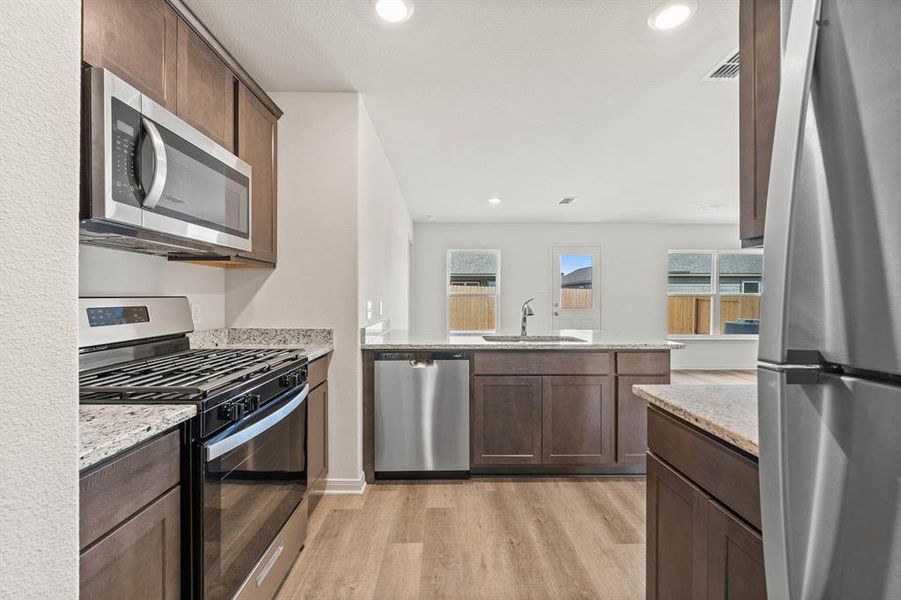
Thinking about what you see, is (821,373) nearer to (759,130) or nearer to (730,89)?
(759,130)

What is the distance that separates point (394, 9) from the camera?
6.37 feet

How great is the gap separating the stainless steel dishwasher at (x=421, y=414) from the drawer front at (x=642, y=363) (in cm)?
101

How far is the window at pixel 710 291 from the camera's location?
7.32 metres

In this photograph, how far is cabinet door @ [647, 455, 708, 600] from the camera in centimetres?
115

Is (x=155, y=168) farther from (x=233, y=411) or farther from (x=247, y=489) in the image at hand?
(x=247, y=489)

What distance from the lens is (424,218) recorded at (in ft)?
22.5

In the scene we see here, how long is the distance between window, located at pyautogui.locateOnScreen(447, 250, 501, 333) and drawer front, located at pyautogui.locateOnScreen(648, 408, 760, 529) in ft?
19.1

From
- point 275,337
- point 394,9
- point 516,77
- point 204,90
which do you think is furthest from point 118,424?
point 516,77

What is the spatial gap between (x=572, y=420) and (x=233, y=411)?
7.17 feet

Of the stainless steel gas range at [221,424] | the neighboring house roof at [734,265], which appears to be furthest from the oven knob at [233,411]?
the neighboring house roof at [734,265]

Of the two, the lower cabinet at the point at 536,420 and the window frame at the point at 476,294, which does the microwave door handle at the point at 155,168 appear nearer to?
the lower cabinet at the point at 536,420

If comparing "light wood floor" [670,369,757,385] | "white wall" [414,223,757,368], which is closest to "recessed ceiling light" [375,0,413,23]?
"white wall" [414,223,757,368]

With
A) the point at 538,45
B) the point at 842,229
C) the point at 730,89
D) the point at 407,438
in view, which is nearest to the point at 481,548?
the point at 407,438

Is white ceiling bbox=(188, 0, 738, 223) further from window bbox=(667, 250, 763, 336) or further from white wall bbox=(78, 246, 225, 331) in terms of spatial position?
window bbox=(667, 250, 763, 336)
